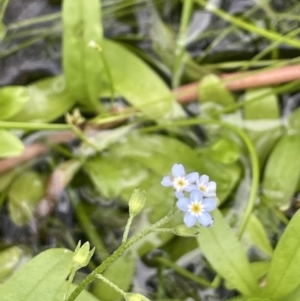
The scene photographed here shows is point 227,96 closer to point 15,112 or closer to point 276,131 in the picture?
point 276,131

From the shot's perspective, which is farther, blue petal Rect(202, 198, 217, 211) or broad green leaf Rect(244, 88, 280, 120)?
broad green leaf Rect(244, 88, 280, 120)

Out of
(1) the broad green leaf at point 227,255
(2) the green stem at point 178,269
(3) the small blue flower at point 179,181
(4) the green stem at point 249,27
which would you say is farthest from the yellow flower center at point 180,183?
(4) the green stem at point 249,27

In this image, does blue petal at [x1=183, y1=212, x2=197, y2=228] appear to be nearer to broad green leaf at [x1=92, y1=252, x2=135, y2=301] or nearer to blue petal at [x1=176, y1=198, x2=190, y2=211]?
blue petal at [x1=176, y1=198, x2=190, y2=211]

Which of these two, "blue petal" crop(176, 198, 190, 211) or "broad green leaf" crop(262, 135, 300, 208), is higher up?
"blue petal" crop(176, 198, 190, 211)

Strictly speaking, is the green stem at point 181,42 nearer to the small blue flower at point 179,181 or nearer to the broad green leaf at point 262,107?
the broad green leaf at point 262,107

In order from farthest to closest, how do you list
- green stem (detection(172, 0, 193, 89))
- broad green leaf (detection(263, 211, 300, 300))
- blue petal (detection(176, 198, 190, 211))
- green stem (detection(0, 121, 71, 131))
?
green stem (detection(172, 0, 193, 89)), green stem (detection(0, 121, 71, 131)), broad green leaf (detection(263, 211, 300, 300)), blue petal (detection(176, 198, 190, 211))

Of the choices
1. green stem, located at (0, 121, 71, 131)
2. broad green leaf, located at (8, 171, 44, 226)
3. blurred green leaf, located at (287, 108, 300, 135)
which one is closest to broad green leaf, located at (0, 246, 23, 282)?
broad green leaf, located at (8, 171, 44, 226)
